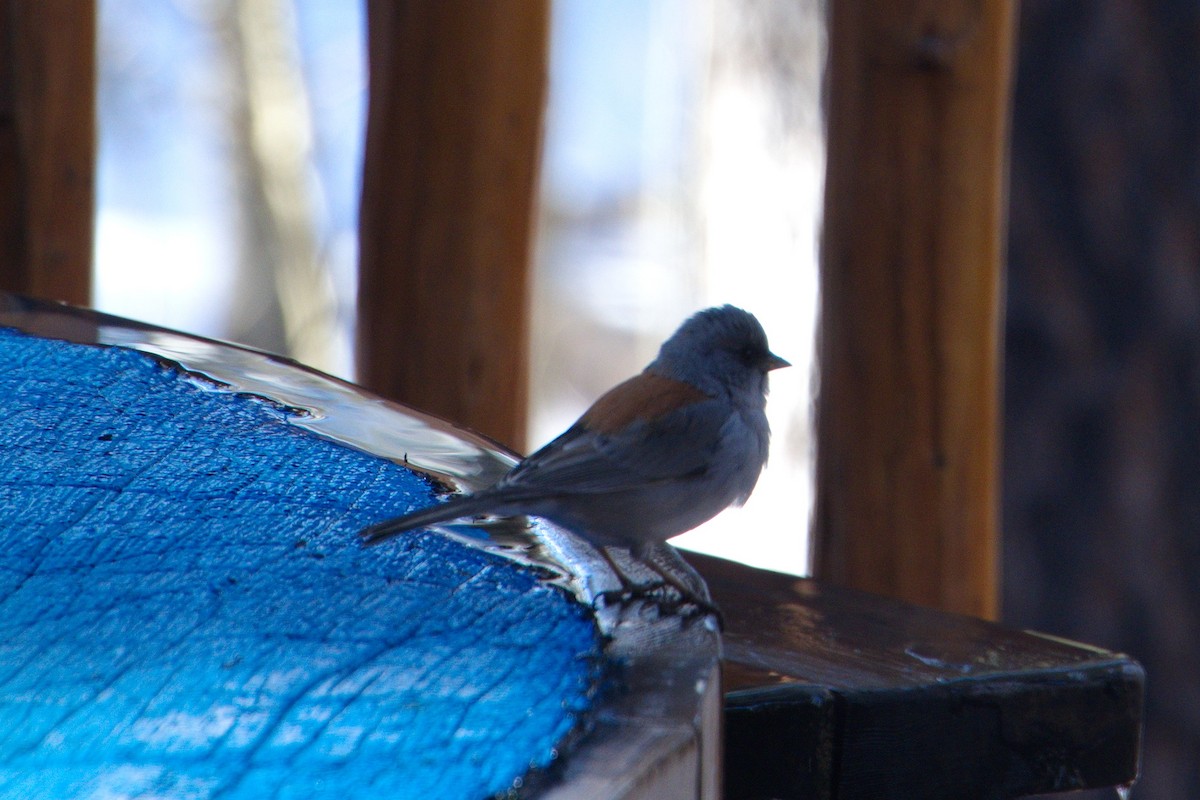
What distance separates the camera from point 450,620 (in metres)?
1.37

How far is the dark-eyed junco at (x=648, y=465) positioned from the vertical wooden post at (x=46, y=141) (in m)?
1.56

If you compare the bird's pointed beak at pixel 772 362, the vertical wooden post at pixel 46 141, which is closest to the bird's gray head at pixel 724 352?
the bird's pointed beak at pixel 772 362

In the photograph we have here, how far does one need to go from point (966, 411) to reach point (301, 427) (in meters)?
1.58

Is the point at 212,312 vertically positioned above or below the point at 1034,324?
below

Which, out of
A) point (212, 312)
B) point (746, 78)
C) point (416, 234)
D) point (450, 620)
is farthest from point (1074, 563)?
point (212, 312)

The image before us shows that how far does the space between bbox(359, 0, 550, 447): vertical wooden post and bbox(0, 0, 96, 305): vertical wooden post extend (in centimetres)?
69

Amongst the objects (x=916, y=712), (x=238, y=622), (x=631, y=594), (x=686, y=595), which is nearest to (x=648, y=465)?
(x=686, y=595)

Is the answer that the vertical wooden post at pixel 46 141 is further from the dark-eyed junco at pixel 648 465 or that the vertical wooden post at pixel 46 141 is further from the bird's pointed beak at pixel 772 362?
the bird's pointed beak at pixel 772 362

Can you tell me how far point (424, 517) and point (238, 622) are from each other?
0.27 metres

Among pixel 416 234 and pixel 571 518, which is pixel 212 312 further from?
pixel 571 518

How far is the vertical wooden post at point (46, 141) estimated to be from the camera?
9.53 feet

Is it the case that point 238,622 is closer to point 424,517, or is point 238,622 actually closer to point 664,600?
point 424,517

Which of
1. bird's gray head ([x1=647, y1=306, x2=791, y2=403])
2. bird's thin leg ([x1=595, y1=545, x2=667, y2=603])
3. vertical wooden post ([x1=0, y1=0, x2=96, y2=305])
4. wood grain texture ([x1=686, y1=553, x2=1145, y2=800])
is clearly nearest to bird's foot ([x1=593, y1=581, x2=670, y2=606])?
bird's thin leg ([x1=595, y1=545, x2=667, y2=603])

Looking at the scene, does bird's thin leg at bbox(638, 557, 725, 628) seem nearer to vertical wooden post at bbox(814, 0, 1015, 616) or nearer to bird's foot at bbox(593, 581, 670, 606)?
bird's foot at bbox(593, 581, 670, 606)
